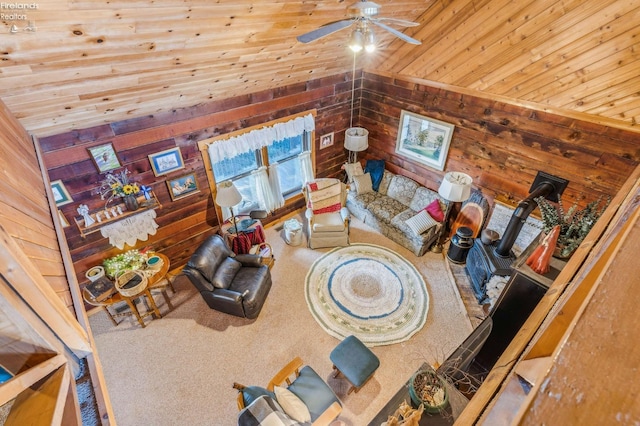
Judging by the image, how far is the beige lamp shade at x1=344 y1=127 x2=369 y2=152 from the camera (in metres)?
5.70

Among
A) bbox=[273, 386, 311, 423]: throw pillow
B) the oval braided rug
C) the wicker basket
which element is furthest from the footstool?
the wicker basket

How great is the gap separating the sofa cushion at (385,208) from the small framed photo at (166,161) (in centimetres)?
325

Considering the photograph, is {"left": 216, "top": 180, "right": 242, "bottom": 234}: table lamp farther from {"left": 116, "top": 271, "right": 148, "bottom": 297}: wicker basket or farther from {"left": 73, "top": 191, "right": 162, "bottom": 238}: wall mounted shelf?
{"left": 116, "top": 271, "right": 148, "bottom": 297}: wicker basket

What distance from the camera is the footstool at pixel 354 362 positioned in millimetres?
3180

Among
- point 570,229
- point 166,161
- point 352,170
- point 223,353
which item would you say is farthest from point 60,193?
point 570,229

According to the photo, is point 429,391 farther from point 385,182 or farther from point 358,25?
point 385,182

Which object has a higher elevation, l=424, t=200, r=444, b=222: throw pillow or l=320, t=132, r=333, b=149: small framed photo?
l=320, t=132, r=333, b=149: small framed photo

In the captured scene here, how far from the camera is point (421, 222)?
5000 mm

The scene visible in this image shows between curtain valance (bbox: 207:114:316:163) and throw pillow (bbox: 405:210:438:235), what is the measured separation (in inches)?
92.2

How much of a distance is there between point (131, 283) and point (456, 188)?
4496mm

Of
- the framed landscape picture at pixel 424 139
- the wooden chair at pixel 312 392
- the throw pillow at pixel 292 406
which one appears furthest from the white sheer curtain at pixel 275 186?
the throw pillow at pixel 292 406

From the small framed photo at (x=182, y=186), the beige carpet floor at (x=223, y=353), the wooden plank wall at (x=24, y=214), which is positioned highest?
the wooden plank wall at (x=24, y=214)

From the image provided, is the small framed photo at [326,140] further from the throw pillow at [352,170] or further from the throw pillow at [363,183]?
the throw pillow at [363,183]

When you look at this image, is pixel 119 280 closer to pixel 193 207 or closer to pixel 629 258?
pixel 193 207
